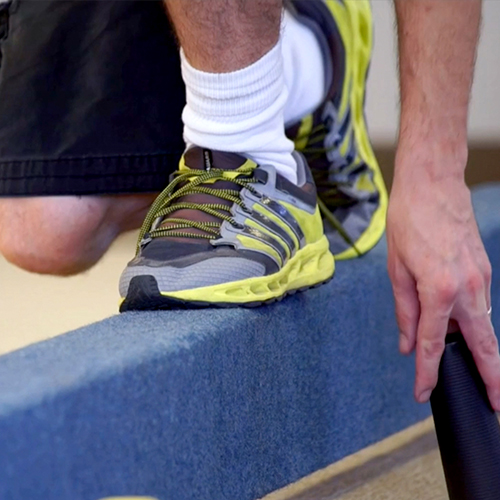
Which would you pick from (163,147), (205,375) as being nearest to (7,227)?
(163,147)

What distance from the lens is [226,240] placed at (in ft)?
2.20

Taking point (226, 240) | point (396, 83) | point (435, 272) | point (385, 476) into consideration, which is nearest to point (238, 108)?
point (226, 240)

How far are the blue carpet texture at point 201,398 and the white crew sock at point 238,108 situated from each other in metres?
0.15

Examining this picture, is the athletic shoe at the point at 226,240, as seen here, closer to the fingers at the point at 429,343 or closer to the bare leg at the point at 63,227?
the fingers at the point at 429,343

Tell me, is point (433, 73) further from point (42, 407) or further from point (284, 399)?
point (42, 407)

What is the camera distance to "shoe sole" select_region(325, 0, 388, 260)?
3.06ft

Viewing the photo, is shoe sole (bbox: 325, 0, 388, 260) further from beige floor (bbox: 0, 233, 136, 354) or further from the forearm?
beige floor (bbox: 0, 233, 136, 354)

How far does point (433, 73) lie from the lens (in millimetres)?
676

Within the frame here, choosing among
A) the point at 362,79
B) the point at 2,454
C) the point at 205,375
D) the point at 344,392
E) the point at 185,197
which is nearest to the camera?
the point at 2,454

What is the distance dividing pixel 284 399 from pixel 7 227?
0.48 metres

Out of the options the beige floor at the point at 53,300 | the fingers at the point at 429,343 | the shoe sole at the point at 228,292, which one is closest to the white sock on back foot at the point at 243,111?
the shoe sole at the point at 228,292

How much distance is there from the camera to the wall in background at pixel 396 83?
1.76 metres

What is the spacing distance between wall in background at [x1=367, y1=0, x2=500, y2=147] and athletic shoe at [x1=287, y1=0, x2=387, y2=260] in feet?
2.39

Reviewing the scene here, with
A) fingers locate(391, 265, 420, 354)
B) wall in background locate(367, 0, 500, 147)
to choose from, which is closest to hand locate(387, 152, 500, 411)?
fingers locate(391, 265, 420, 354)
